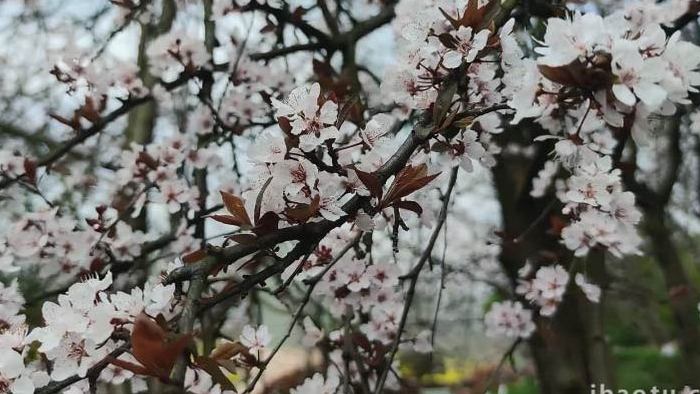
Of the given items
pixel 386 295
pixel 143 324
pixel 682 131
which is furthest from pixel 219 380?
pixel 682 131

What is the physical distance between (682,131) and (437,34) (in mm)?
3788

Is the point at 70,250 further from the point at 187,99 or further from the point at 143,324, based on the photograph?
the point at 187,99

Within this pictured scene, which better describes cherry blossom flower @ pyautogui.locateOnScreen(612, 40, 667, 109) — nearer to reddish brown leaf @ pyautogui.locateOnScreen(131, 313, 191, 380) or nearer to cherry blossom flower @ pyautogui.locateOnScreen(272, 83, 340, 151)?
cherry blossom flower @ pyautogui.locateOnScreen(272, 83, 340, 151)

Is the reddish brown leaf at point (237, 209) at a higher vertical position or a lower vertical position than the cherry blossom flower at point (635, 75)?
lower

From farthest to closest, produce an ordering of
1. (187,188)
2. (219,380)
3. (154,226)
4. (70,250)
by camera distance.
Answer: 1. (154,226)
2. (187,188)
3. (70,250)
4. (219,380)

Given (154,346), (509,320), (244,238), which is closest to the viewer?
(154,346)

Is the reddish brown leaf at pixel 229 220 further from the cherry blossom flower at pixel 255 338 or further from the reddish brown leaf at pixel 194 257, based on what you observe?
the cherry blossom flower at pixel 255 338

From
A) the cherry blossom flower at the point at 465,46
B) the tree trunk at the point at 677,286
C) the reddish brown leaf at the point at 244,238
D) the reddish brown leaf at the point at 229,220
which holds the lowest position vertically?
the reddish brown leaf at the point at 244,238

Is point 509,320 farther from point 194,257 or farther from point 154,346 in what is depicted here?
point 154,346

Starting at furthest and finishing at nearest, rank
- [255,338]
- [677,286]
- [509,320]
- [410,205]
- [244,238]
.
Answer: [677,286]
[509,320]
[255,338]
[410,205]
[244,238]

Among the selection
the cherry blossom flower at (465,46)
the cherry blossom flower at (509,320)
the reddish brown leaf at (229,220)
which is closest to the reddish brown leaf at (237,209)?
the reddish brown leaf at (229,220)

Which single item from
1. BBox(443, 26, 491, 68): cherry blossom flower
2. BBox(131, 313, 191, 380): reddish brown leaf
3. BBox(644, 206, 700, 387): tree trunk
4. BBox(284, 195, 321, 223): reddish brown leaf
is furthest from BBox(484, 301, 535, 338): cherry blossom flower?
BBox(131, 313, 191, 380): reddish brown leaf

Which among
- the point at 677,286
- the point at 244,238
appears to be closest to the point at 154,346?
the point at 244,238

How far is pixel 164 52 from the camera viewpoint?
2.23 meters
